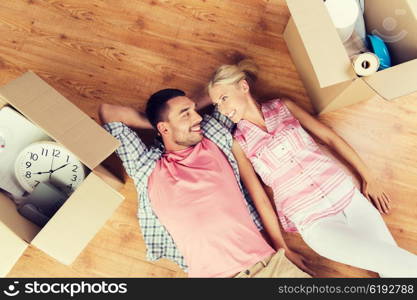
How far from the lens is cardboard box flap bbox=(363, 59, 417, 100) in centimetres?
109

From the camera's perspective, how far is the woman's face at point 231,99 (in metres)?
1.38

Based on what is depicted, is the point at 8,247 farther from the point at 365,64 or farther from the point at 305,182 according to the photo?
the point at 365,64

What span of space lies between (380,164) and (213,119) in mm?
747

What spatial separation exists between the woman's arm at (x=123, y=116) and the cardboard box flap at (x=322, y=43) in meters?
0.69

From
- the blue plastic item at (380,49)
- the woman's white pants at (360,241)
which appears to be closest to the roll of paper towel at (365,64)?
the blue plastic item at (380,49)

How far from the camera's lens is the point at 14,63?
1.61 metres

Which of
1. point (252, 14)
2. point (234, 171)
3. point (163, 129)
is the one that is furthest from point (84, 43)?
point (234, 171)

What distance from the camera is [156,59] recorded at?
1.62 metres

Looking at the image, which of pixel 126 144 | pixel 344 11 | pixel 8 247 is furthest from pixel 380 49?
pixel 8 247

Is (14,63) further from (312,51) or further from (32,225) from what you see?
(312,51)

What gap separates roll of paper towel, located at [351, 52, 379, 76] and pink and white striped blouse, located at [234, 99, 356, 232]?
14.4 inches

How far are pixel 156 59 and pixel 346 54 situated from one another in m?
0.84

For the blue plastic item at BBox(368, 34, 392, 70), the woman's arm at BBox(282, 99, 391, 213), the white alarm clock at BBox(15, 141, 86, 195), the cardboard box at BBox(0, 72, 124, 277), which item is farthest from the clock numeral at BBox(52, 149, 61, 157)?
the blue plastic item at BBox(368, 34, 392, 70)

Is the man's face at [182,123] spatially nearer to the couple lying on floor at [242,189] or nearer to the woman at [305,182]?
the couple lying on floor at [242,189]
